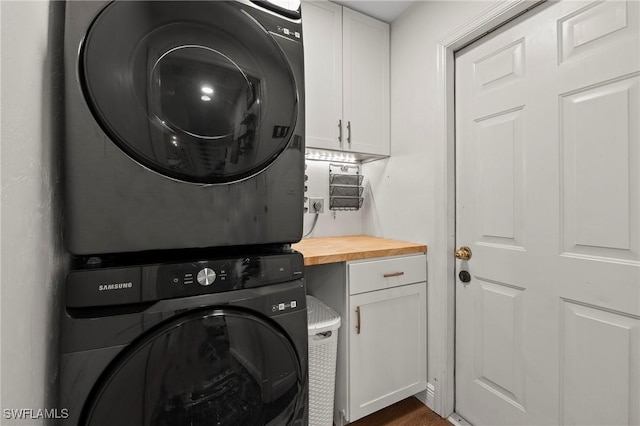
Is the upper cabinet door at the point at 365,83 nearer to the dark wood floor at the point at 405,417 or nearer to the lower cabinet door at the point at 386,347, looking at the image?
the lower cabinet door at the point at 386,347

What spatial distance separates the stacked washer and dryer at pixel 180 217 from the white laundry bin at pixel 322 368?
0.43 m

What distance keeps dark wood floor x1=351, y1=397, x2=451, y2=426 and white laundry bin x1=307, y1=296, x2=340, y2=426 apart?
1.04 ft

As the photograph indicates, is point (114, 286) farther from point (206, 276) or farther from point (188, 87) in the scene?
point (188, 87)

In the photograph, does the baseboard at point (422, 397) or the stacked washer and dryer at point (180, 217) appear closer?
the stacked washer and dryer at point (180, 217)

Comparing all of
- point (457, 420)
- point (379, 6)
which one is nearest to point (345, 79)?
point (379, 6)

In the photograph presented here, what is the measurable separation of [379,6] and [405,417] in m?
2.39

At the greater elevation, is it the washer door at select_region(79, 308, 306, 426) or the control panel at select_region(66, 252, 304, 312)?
the control panel at select_region(66, 252, 304, 312)

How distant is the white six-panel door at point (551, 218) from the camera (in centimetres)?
89

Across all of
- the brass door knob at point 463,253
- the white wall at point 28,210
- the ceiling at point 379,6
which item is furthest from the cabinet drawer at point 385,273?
the ceiling at point 379,6

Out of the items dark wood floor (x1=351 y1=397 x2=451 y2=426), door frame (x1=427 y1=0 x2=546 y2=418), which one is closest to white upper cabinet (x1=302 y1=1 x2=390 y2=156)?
door frame (x1=427 y1=0 x2=546 y2=418)

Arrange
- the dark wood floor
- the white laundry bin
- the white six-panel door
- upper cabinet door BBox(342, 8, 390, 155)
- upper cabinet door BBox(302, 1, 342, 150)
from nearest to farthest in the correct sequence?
1. the white six-panel door
2. the white laundry bin
3. the dark wood floor
4. upper cabinet door BBox(302, 1, 342, 150)
5. upper cabinet door BBox(342, 8, 390, 155)

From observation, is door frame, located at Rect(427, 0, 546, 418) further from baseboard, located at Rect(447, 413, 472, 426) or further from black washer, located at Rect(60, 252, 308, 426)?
black washer, located at Rect(60, 252, 308, 426)

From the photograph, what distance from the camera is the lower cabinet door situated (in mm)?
1257

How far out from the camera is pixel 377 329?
4.32 ft
